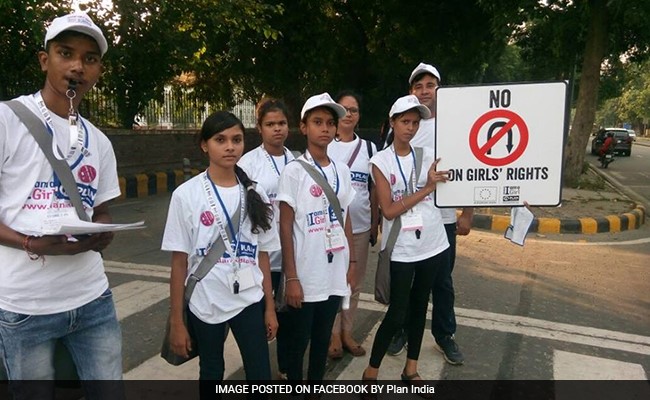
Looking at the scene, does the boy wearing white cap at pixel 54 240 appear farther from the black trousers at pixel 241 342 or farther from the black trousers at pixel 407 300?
the black trousers at pixel 407 300

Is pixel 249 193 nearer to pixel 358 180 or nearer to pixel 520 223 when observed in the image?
pixel 358 180

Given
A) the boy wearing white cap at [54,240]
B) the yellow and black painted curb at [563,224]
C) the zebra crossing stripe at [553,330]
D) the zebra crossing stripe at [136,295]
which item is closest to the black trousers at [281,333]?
the boy wearing white cap at [54,240]

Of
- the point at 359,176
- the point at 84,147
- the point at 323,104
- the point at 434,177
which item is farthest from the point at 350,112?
the point at 84,147

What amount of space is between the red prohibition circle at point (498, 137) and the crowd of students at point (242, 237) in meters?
0.24

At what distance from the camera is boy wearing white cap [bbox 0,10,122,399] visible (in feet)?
5.51

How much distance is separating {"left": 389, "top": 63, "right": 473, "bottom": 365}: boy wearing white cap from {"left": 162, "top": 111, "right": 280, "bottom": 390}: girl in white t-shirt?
1482mm

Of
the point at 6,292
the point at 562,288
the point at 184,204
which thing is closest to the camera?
the point at 6,292

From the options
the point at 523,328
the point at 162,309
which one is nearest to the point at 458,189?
the point at 523,328

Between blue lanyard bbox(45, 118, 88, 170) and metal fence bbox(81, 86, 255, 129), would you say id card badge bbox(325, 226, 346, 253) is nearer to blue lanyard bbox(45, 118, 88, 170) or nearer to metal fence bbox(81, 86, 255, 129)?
blue lanyard bbox(45, 118, 88, 170)

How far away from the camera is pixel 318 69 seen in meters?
14.6

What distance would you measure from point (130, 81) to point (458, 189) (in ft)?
32.7

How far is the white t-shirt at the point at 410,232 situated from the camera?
2879 millimetres

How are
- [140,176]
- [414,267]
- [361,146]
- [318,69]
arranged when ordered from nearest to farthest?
1. [414,267]
2. [361,146]
3. [140,176]
4. [318,69]

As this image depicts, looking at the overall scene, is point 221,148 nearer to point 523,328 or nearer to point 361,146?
point 361,146
